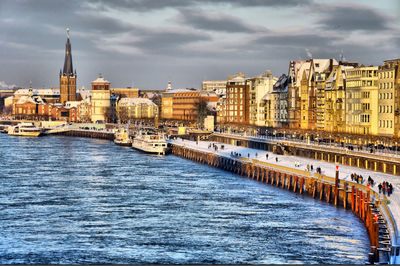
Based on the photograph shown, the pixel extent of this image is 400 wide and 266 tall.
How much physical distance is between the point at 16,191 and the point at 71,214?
1540cm

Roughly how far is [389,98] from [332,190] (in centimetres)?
3913

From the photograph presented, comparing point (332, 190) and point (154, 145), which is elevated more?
point (154, 145)

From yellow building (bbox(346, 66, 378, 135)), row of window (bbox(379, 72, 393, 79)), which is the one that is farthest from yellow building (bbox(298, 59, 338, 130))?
row of window (bbox(379, 72, 393, 79))

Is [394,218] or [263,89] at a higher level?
[263,89]

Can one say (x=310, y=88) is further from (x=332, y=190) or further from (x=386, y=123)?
(x=332, y=190)

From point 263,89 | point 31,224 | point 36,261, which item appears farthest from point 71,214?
point 263,89

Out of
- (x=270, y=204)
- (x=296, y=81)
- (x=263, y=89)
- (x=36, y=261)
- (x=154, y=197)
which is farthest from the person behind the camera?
(x=263, y=89)

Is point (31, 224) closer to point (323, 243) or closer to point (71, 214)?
point (71, 214)

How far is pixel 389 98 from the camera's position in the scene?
101625mm

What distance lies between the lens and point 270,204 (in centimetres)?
6594

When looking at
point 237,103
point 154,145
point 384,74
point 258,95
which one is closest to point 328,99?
point 384,74

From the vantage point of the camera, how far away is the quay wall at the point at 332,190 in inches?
1791

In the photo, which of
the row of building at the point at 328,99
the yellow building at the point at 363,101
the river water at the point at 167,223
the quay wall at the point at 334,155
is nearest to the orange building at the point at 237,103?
the row of building at the point at 328,99

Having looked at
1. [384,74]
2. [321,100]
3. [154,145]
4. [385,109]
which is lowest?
[154,145]
